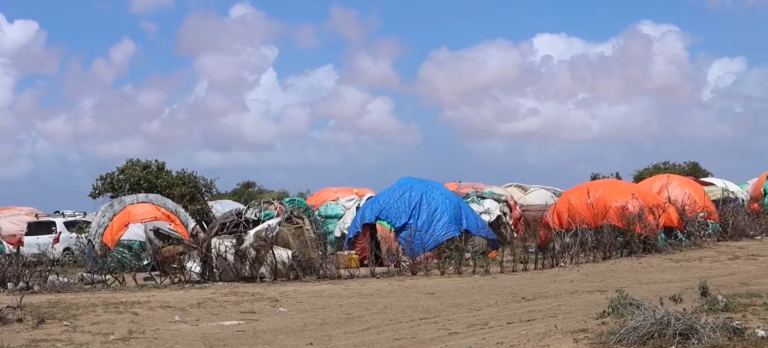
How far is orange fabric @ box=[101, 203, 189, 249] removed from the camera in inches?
896

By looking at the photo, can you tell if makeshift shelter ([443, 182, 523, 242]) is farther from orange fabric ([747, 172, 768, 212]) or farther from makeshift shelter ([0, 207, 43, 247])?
makeshift shelter ([0, 207, 43, 247])

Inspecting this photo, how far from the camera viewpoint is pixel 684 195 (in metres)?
27.0

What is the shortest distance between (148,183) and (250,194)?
625 inches

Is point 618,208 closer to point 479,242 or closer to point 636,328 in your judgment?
point 479,242

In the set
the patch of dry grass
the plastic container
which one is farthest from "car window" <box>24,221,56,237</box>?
the patch of dry grass

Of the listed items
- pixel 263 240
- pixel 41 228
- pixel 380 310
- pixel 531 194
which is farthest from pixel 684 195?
pixel 41 228

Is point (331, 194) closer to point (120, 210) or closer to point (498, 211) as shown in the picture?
point (498, 211)

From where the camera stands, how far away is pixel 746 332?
32.5 feet

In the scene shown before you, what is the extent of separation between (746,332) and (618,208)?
42.7 ft

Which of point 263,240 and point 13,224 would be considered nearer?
point 263,240

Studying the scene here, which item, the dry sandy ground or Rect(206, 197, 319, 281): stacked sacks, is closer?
the dry sandy ground

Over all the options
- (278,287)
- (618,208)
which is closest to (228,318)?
(278,287)

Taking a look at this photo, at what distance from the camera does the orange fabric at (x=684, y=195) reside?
24.6 metres

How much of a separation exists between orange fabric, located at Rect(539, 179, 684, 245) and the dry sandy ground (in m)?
2.89
